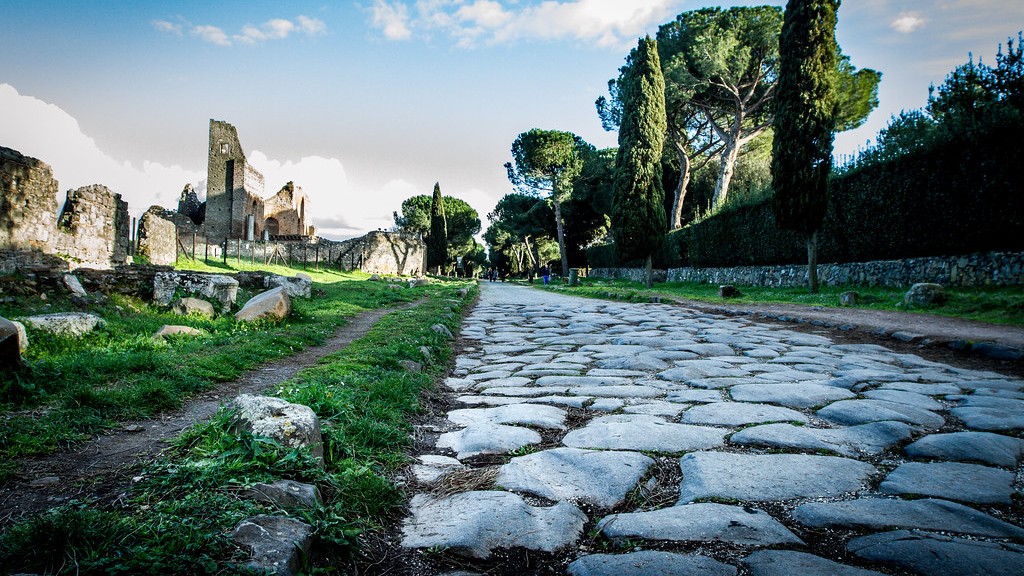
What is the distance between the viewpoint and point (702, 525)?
4.61ft

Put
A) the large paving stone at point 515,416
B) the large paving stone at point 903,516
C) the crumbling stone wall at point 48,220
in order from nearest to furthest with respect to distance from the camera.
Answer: the large paving stone at point 903,516
the large paving stone at point 515,416
the crumbling stone wall at point 48,220

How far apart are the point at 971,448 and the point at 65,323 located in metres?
6.42

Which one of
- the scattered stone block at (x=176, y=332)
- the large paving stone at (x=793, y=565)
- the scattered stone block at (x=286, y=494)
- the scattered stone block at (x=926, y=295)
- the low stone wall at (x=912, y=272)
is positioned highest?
the low stone wall at (x=912, y=272)

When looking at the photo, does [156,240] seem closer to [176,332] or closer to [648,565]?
[176,332]

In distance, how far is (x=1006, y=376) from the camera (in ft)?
11.3

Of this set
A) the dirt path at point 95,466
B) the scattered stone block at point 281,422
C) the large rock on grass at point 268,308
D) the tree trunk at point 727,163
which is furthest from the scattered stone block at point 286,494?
the tree trunk at point 727,163

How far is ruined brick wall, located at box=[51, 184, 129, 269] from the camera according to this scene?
9406 millimetres

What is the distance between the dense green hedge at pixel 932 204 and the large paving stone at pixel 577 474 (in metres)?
9.87

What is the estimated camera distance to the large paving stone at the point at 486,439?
217 cm

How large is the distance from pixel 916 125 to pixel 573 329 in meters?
9.79

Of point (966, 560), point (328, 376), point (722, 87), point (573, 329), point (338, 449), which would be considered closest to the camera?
point (966, 560)

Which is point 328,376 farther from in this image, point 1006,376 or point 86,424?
point 1006,376

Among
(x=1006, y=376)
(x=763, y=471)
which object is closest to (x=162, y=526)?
(x=763, y=471)

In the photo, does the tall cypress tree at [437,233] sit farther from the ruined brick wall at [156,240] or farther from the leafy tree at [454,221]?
the ruined brick wall at [156,240]
